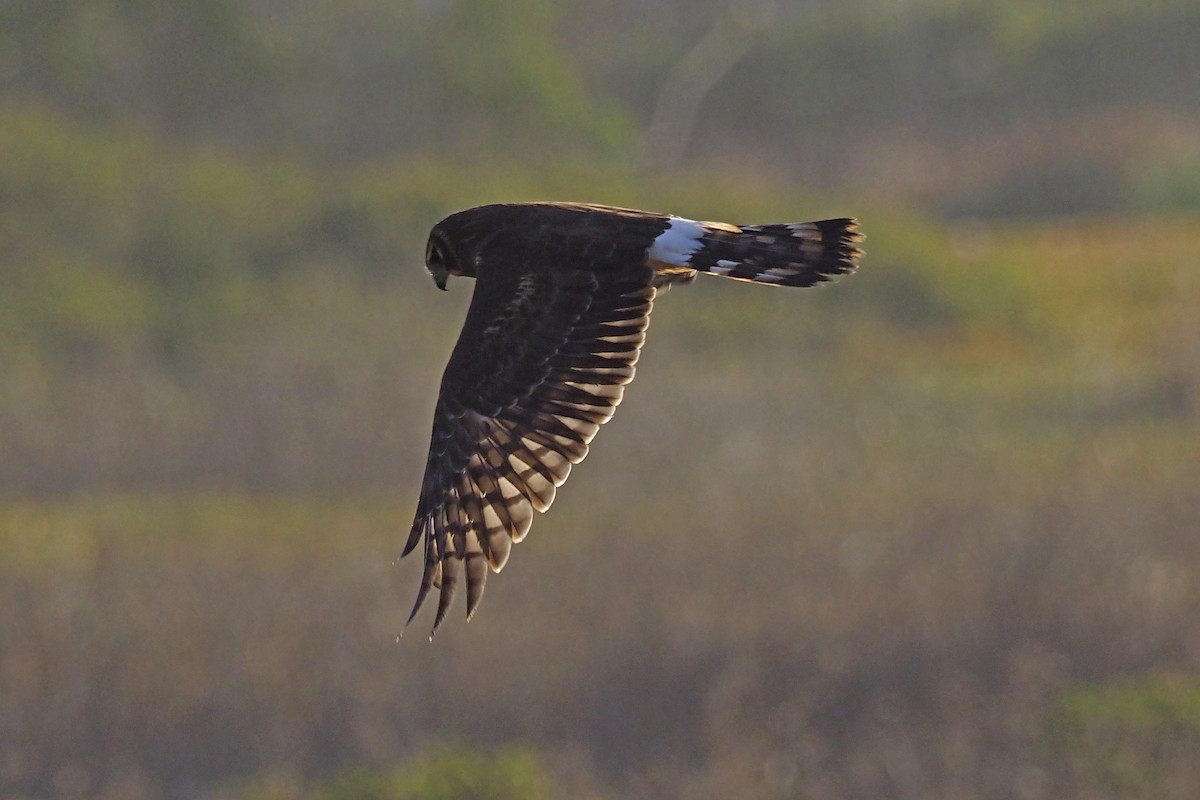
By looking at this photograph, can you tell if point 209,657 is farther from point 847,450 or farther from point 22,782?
point 847,450

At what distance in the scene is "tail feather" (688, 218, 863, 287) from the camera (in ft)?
21.2

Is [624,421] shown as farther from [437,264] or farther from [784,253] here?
[784,253]

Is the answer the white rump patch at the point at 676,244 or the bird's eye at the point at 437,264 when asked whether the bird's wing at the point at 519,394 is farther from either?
the bird's eye at the point at 437,264

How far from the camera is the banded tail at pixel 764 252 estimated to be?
647cm

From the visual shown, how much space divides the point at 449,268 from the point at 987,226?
23.9m

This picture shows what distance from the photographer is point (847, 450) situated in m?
19.0

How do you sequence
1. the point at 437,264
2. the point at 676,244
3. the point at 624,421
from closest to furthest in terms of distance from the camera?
the point at 676,244
the point at 437,264
the point at 624,421

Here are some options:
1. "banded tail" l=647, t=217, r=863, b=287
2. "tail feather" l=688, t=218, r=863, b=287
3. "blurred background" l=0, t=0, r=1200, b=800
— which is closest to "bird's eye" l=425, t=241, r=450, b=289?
"banded tail" l=647, t=217, r=863, b=287

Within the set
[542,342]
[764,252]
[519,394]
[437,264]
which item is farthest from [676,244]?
[437,264]

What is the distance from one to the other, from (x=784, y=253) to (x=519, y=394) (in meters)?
0.81

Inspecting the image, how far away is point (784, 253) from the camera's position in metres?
6.55

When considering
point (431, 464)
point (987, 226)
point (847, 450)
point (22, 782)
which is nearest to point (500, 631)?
point (22, 782)

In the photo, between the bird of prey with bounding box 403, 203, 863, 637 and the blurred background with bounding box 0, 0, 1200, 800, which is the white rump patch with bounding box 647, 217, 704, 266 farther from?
the blurred background with bounding box 0, 0, 1200, 800

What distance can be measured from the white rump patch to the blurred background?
4190 mm
